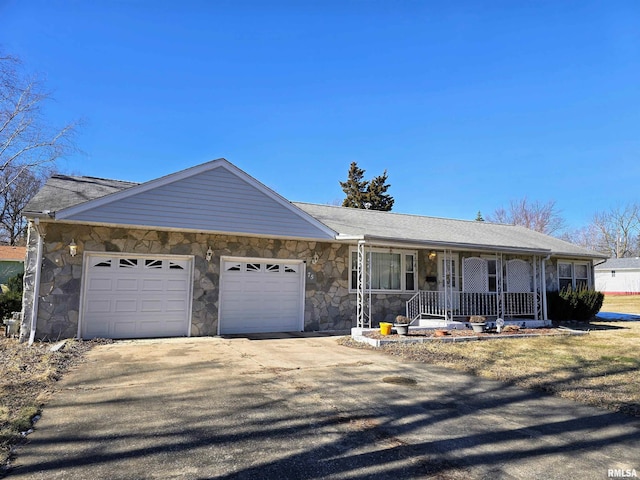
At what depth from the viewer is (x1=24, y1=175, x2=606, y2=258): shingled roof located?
9743 mm

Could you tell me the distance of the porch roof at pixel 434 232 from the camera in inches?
480

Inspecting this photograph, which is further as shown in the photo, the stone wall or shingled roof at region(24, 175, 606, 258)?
shingled roof at region(24, 175, 606, 258)

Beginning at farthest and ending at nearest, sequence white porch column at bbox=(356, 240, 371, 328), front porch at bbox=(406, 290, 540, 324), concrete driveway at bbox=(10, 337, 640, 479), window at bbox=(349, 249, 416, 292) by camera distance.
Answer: front porch at bbox=(406, 290, 540, 324) < window at bbox=(349, 249, 416, 292) < white porch column at bbox=(356, 240, 371, 328) < concrete driveway at bbox=(10, 337, 640, 479)

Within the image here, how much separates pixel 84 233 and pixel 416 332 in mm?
8928

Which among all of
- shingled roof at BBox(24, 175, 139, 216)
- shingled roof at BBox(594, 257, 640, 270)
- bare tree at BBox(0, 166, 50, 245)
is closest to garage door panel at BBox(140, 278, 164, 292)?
shingled roof at BBox(24, 175, 139, 216)

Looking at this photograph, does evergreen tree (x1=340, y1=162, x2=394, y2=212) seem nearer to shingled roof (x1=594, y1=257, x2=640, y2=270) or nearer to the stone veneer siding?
shingled roof (x1=594, y1=257, x2=640, y2=270)

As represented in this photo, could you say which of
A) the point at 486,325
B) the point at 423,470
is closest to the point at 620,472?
the point at 423,470

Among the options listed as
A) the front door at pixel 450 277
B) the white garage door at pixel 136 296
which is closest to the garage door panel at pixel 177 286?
the white garage door at pixel 136 296

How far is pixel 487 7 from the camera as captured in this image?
11422mm

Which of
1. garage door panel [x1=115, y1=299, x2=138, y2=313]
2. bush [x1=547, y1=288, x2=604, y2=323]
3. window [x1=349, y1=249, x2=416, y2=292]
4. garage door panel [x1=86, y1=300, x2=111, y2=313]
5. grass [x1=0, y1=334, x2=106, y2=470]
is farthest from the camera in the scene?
bush [x1=547, y1=288, x2=604, y2=323]

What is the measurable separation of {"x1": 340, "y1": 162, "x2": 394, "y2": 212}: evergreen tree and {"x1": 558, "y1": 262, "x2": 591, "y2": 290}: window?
2070 cm

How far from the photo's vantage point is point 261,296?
1157 cm

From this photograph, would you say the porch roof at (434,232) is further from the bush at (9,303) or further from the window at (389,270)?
the bush at (9,303)

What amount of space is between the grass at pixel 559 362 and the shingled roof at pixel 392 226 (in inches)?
125
